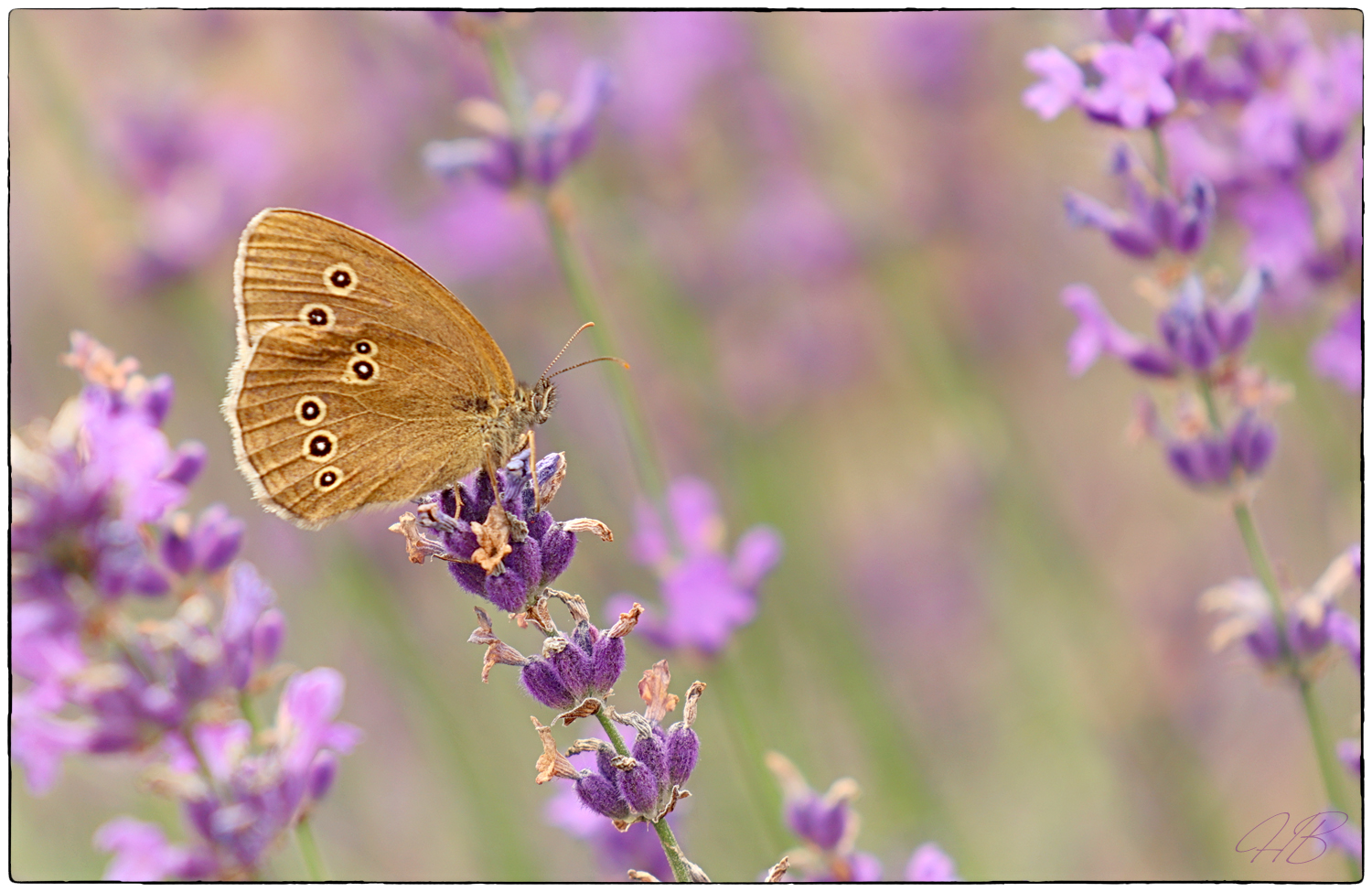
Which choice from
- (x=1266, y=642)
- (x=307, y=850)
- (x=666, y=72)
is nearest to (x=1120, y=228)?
(x=1266, y=642)

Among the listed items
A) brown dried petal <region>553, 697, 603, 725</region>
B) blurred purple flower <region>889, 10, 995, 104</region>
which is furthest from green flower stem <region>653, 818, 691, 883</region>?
blurred purple flower <region>889, 10, 995, 104</region>

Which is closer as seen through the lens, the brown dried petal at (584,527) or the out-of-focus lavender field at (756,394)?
the brown dried petal at (584,527)

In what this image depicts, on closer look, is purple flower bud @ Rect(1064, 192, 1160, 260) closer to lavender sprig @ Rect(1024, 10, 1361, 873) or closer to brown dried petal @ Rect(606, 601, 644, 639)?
lavender sprig @ Rect(1024, 10, 1361, 873)

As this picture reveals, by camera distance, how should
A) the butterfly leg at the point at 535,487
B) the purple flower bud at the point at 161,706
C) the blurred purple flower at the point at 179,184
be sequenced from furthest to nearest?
the blurred purple flower at the point at 179,184 → the purple flower bud at the point at 161,706 → the butterfly leg at the point at 535,487

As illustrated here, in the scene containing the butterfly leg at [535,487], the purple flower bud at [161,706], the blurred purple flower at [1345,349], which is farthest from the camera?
the blurred purple flower at [1345,349]

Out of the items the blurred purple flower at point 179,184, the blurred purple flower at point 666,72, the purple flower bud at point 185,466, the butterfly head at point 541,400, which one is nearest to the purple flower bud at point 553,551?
the butterfly head at point 541,400

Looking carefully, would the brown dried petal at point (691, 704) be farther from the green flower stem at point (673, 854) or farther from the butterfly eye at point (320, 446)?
the butterfly eye at point (320, 446)

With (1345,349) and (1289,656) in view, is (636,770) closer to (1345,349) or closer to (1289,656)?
(1289,656)
